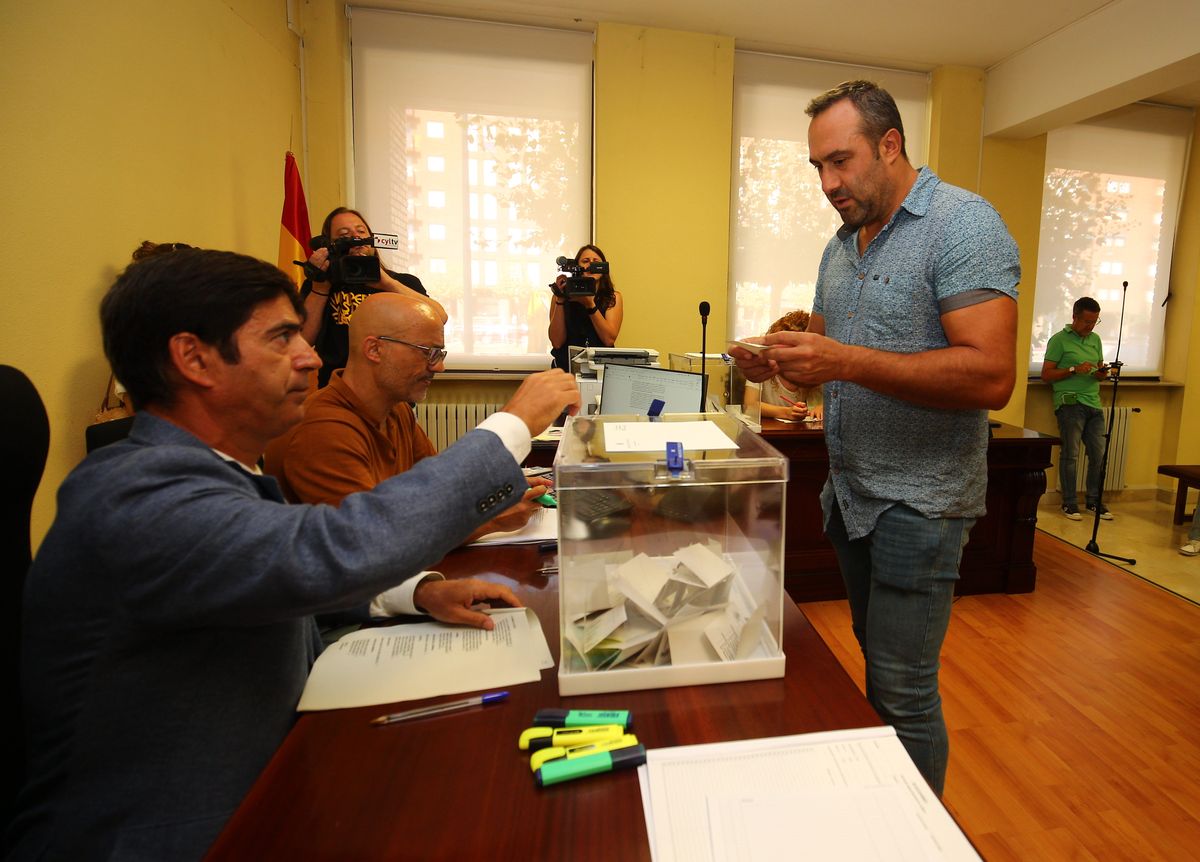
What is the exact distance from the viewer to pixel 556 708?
2.56 ft

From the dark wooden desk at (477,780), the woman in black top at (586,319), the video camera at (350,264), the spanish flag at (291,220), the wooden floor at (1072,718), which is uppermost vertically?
the spanish flag at (291,220)

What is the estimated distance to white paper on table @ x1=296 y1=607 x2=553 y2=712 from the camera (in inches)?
33.0

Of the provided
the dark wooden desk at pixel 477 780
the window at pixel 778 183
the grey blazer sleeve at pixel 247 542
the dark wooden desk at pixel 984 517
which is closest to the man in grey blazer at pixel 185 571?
the grey blazer sleeve at pixel 247 542

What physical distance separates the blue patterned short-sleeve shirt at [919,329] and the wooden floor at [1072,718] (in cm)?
77

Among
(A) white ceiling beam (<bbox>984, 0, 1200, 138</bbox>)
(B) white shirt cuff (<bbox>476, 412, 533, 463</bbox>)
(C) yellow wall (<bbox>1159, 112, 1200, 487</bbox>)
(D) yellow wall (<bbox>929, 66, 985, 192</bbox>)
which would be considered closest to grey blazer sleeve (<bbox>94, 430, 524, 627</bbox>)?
(B) white shirt cuff (<bbox>476, 412, 533, 463</bbox>)

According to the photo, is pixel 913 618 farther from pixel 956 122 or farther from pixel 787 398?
pixel 956 122

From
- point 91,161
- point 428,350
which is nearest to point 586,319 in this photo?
point 428,350

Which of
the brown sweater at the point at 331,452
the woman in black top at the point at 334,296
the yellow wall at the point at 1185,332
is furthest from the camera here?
the yellow wall at the point at 1185,332

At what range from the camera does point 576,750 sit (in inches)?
27.9

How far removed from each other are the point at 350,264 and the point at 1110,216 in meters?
5.44

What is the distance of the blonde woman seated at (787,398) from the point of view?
3.10 metres

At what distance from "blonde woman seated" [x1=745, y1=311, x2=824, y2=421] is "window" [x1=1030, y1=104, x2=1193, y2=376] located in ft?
8.84

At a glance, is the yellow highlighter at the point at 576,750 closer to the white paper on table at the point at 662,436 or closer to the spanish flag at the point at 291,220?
the white paper on table at the point at 662,436

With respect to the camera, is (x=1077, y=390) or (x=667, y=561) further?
(x=1077, y=390)
